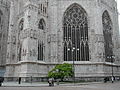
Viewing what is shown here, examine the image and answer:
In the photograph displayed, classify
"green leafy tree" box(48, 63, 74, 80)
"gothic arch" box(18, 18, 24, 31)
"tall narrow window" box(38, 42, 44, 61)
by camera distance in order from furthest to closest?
"gothic arch" box(18, 18, 24, 31) → "tall narrow window" box(38, 42, 44, 61) → "green leafy tree" box(48, 63, 74, 80)

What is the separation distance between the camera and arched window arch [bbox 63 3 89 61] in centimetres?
4558

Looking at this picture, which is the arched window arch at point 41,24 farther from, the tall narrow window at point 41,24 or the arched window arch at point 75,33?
the arched window arch at point 75,33

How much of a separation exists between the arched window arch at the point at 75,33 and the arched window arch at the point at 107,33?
7.16 m

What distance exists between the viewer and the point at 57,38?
45.3 meters

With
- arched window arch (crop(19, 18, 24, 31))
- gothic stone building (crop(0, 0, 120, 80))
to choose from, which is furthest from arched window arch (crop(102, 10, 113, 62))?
arched window arch (crop(19, 18, 24, 31))

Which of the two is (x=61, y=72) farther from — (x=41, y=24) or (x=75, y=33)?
(x=41, y=24)

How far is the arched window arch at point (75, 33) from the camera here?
4558 centimetres

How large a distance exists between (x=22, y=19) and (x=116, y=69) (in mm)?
30360

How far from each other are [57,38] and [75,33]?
5.38 meters

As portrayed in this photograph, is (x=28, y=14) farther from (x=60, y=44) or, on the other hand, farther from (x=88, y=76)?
(x=88, y=76)

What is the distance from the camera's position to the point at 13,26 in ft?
154

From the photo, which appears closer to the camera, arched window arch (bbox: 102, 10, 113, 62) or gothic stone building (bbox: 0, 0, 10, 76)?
arched window arch (bbox: 102, 10, 113, 62)

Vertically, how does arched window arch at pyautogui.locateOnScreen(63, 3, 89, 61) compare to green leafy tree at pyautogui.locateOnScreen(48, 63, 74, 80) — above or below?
above

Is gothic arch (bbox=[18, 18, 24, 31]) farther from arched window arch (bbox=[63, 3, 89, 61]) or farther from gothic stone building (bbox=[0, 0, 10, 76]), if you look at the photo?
arched window arch (bbox=[63, 3, 89, 61])
